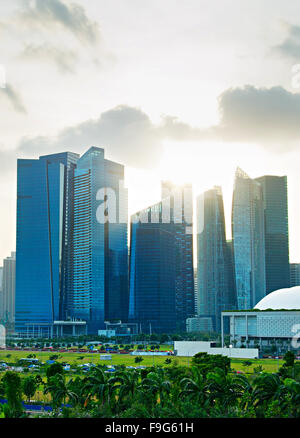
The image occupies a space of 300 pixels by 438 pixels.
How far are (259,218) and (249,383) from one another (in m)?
131

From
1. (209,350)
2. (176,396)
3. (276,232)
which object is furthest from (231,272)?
(176,396)

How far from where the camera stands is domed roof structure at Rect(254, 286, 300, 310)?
79419 millimetres

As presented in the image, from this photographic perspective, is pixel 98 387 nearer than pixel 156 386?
No

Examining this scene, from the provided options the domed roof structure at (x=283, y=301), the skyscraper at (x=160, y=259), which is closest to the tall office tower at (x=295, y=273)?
the skyscraper at (x=160, y=259)

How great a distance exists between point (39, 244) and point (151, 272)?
28.1 meters

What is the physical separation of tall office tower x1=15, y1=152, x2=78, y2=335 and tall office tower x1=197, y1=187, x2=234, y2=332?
42.7 meters

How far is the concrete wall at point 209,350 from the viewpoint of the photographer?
68.5 metres

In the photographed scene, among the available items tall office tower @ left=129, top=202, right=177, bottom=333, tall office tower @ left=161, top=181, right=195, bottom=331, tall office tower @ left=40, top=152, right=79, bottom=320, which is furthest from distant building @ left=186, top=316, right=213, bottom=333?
tall office tower @ left=40, top=152, right=79, bottom=320

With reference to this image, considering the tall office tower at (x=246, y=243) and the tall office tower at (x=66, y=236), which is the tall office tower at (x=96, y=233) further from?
the tall office tower at (x=246, y=243)

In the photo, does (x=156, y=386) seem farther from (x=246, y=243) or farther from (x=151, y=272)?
(x=246, y=243)

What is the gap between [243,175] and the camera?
6038 inches

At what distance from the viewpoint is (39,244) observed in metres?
136
